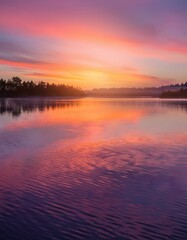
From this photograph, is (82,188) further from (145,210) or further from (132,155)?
(132,155)

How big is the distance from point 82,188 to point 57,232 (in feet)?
15.9

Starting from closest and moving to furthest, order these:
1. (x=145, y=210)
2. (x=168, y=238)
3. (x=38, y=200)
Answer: (x=168, y=238) → (x=145, y=210) → (x=38, y=200)

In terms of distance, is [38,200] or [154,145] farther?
[154,145]

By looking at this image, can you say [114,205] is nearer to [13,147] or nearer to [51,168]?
[51,168]

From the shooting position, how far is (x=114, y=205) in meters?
13.0

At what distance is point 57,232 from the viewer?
10328 mm

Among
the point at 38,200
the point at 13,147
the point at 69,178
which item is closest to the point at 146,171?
the point at 69,178

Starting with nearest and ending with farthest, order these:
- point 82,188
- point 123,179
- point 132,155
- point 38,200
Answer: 1. point 38,200
2. point 82,188
3. point 123,179
4. point 132,155

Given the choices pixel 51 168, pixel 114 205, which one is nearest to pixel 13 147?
pixel 51 168

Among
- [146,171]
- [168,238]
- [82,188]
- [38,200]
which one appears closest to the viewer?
[168,238]

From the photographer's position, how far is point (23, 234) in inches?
402

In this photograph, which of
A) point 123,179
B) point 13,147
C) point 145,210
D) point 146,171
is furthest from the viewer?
point 13,147

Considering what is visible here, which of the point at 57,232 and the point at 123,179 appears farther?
the point at 123,179

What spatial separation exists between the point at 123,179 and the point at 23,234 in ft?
24.6
